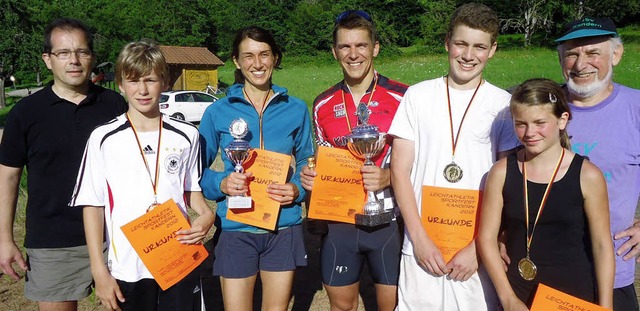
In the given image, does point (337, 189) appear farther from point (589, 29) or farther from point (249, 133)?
point (589, 29)

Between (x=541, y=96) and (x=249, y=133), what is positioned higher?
(x=541, y=96)

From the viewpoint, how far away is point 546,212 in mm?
2293

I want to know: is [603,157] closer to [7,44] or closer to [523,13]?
[7,44]

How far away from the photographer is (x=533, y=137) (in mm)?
2275

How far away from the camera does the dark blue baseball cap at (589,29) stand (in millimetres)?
2537

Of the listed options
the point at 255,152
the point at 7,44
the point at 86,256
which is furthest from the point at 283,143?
the point at 7,44

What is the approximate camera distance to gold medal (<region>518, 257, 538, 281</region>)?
236cm

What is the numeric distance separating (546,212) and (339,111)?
4.43 ft

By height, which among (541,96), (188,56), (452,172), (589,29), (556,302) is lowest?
(556,302)

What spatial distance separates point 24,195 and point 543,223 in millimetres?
7601

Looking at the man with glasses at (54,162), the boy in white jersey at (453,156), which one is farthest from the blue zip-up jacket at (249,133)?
the boy in white jersey at (453,156)

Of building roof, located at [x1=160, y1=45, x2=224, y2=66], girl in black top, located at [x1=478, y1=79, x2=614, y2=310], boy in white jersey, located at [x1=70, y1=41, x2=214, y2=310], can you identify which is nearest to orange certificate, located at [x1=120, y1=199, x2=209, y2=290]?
boy in white jersey, located at [x1=70, y1=41, x2=214, y2=310]

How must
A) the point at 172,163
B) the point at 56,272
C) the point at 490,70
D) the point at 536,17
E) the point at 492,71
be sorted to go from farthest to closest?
1. the point at 536,17
2. the point at 490,70
3. the point at 492,71
4. the point at 56,272
5. the point at 172,163

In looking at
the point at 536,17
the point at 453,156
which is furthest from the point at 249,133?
the point at 536,17
